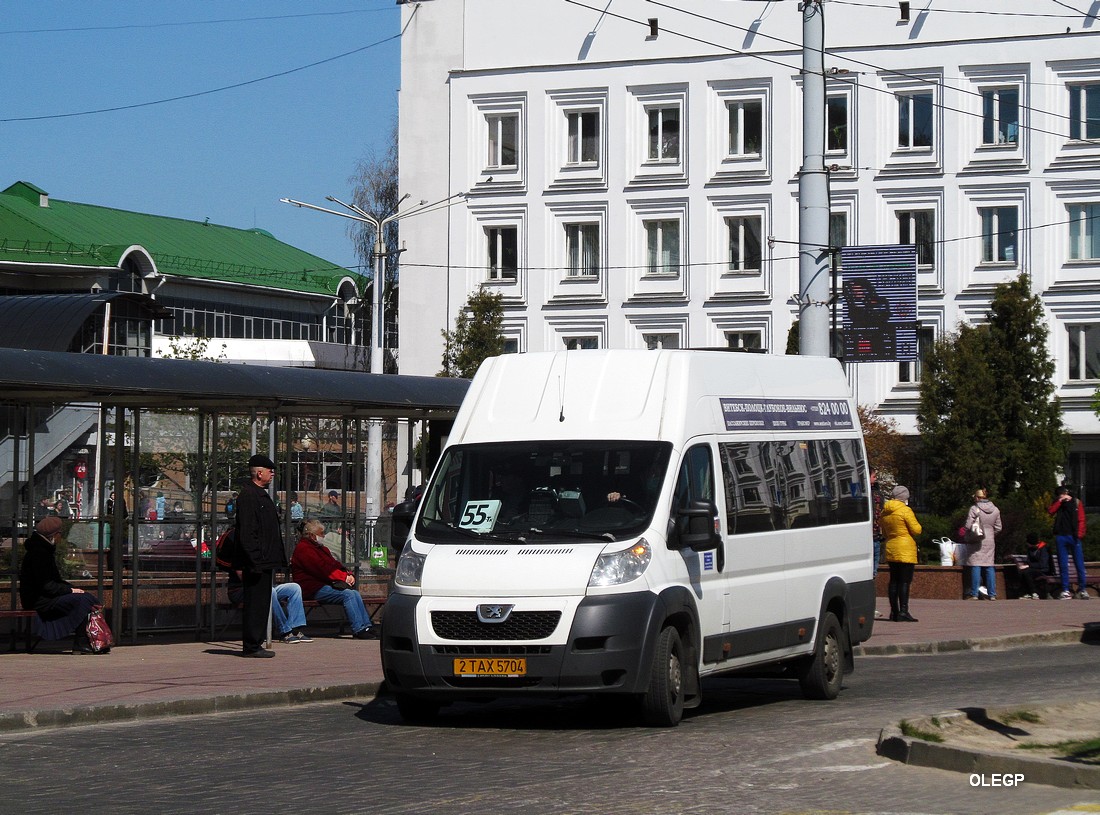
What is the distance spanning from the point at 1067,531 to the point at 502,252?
122ft

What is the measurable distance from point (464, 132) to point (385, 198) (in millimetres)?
13803

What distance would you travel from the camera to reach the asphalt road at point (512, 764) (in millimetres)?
9211

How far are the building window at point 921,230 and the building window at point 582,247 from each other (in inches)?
413

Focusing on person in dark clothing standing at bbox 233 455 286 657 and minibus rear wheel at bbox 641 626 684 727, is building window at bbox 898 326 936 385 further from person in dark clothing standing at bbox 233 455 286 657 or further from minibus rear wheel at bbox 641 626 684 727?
minibus rear wheel at bbox 641 626 684 727

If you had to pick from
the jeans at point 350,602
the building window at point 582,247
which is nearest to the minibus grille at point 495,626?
the jeans at point 350,602

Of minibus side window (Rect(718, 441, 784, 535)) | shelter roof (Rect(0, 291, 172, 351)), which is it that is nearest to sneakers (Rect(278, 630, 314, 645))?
minibus side window (Rect(718, 441, 784, 535))

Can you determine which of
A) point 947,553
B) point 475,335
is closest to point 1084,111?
point 475,335

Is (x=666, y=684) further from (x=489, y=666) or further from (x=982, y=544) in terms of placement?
(x=982, y=544)

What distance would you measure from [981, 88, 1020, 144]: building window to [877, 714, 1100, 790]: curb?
5084 cm

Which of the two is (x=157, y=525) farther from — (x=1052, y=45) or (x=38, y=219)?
(x=38, y=219)

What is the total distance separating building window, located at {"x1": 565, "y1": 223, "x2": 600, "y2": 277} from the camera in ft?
207

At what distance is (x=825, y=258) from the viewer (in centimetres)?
2189

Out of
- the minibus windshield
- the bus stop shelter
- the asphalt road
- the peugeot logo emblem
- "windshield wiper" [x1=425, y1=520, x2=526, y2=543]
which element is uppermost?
the bus stop shelter

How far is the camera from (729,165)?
61375 mm
